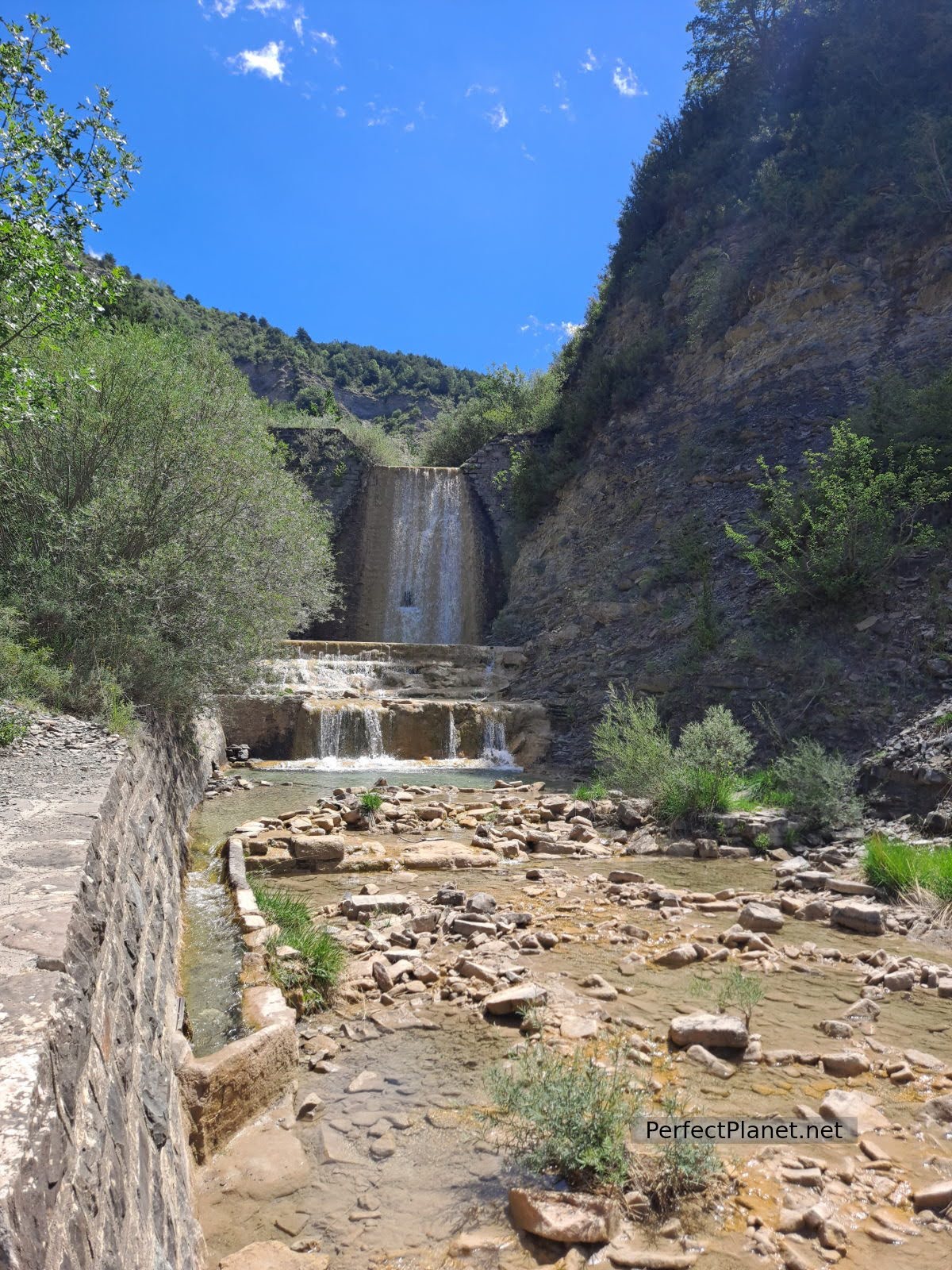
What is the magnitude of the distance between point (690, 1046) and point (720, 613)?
9.48 m

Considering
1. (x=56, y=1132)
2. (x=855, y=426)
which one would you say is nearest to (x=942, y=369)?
(x=855, y=426)

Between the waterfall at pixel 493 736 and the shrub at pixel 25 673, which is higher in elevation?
the shrub at pixel 25 673

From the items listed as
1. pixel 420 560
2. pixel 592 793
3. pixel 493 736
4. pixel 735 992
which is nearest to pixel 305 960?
pixel 735 992

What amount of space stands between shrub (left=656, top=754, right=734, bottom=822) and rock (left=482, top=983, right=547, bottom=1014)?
4.37 meters

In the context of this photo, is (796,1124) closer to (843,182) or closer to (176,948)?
(176,948)

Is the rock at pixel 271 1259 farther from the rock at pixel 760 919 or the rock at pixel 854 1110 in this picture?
the rock at pixel 760 919

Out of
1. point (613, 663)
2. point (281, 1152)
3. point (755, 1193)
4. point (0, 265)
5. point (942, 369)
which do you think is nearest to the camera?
point (755, 1193)

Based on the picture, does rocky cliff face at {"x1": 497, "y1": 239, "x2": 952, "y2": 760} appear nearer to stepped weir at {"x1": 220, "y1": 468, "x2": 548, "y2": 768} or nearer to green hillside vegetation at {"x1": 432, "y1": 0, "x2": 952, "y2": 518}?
green hillside vegetation at {"x1": 432, "y1": 0, "x2": 952, "y2": 518}

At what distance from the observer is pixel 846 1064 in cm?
313

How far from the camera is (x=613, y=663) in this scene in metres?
13.3

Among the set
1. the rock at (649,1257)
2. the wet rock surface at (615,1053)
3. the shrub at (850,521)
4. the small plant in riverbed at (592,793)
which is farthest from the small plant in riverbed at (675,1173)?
the shrub at (850,521)

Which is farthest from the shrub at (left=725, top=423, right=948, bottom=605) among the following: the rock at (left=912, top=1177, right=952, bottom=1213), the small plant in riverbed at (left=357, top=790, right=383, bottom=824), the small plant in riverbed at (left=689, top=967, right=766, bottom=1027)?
the rock at (left=912, top=1177, right=952, bottom=1213)

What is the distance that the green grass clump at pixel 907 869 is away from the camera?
5285 mm

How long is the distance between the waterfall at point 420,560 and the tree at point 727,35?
41.6 ft
